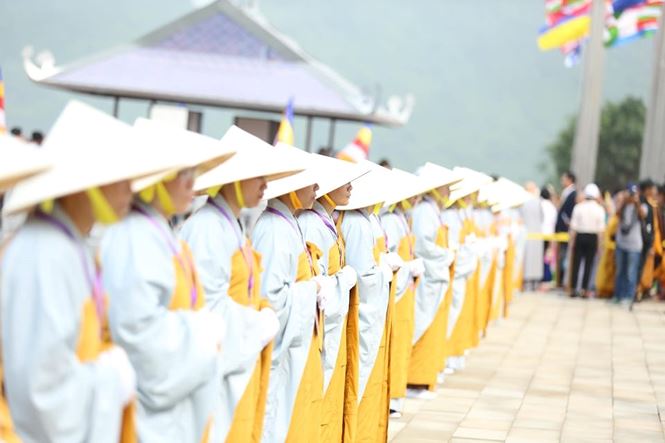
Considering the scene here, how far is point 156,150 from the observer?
401cm

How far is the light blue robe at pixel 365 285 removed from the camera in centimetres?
741

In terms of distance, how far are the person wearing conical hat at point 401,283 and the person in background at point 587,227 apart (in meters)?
10.6

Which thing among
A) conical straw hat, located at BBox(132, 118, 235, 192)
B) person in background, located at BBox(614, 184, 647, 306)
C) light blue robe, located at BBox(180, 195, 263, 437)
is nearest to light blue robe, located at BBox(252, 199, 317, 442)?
light blue robe, located at BBox(180, 195, 263, 437)

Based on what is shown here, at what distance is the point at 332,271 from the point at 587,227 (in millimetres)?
13341

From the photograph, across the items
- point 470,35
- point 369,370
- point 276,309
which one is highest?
point 470,35

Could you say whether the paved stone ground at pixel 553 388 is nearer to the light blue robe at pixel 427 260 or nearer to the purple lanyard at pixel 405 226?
the light blue robe at pixel 427 260

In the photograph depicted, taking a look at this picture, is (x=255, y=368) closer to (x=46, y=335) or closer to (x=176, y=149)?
(x=176, y=149)

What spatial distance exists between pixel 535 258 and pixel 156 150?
17.6 m

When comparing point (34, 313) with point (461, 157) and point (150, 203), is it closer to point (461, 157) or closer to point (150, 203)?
point (150, 203)

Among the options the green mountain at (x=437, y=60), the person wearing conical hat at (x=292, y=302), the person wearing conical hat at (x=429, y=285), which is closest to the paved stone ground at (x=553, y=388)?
the person wearing conical hat at (x=429, y=285)

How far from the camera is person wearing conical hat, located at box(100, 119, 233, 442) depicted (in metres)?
4.01

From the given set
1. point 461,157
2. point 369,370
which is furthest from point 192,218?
point 461,157

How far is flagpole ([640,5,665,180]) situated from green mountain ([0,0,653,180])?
5886 centimetres

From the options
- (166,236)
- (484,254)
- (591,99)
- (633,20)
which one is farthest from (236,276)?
(633,20)
